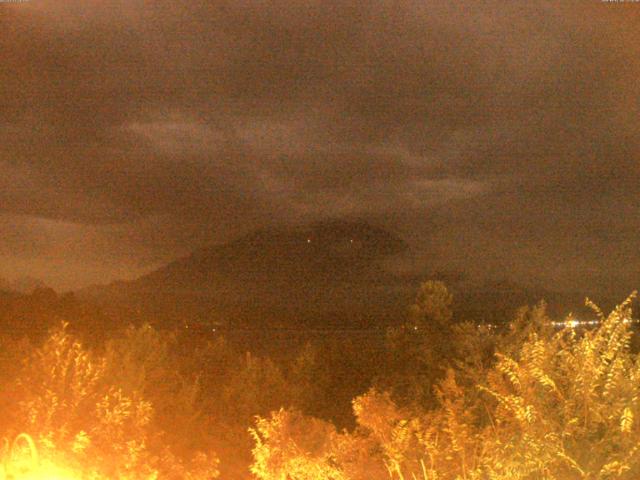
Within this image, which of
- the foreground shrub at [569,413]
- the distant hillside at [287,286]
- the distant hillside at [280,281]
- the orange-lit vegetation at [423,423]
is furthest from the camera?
the distant hillside at [280,281]

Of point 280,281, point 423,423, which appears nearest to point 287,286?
point 280,281

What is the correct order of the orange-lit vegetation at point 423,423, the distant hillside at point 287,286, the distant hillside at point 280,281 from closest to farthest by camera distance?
the orange-lit vegetation at point 423,423 → the distant hillside at point 287,286 → the distant hillside at point 280,281

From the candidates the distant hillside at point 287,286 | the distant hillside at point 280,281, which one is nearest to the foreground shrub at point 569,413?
the distant hillside at point 287,286

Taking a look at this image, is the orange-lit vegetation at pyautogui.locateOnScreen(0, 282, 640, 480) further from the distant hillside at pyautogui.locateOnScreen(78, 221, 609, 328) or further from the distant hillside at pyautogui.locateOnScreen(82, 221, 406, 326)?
the distant hillside at pyautogui.locateOnScreen(82, 221, 406, 326)

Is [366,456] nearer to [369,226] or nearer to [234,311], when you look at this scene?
[234,311]

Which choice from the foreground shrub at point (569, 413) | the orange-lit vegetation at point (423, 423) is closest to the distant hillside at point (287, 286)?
the orange-lit vegetation at point (423, 423)

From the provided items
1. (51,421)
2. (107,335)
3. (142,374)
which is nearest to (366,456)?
(51,421)

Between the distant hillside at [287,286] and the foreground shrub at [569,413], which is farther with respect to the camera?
the distant hillside at [287,286]

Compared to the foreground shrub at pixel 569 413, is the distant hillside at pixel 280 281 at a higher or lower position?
higher

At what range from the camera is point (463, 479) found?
351 inches

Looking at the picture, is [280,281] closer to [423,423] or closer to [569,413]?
[423,423]

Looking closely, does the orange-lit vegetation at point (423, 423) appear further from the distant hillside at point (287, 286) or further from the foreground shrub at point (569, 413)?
the distant hillside at point (287, 286)

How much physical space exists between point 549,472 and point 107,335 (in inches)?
1138

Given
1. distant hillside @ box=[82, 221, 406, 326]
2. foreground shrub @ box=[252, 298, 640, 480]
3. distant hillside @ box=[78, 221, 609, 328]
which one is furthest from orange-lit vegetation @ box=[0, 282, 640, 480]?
distant hillside @ box=[82, 221, 406, 326]
